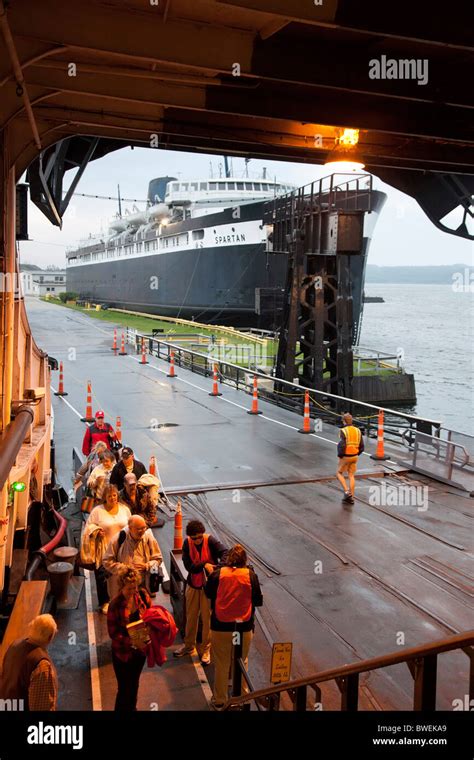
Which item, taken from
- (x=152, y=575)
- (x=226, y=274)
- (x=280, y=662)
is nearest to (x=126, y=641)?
(x=280, y=662)

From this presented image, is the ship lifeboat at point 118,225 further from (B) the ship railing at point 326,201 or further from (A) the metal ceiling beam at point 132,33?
(A) the metal ceiling beam at point 132,33

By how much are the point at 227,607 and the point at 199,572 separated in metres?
0.82

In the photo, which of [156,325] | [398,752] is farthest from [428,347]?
[398,752]

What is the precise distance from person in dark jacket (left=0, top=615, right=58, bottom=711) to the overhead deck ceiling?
4229mm

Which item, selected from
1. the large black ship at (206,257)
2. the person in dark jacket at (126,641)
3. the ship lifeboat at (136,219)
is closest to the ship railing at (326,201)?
the person in dark jacket at (126,641)

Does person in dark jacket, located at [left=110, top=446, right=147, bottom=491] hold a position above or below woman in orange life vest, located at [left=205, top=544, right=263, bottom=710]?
above

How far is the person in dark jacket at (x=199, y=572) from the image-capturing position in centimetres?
605

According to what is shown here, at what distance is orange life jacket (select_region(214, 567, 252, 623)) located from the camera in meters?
5.27

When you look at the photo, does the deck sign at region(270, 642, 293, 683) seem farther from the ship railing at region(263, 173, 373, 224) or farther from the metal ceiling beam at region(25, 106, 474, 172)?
the ship railing at region(263, 173, 373, 224)

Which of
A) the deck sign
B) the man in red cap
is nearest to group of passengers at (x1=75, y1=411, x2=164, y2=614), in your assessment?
the deck sign

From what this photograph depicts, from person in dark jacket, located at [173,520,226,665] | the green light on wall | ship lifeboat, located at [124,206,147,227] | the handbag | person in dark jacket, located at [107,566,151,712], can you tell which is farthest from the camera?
ship lifeboat, located at [124,206,147,227]

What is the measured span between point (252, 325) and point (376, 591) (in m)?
46.3

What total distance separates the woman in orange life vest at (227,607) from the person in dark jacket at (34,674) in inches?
60.4

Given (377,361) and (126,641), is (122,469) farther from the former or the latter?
(377,361)
